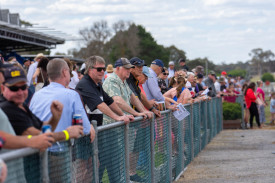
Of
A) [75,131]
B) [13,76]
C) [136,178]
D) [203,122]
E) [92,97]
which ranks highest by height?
[13,76]

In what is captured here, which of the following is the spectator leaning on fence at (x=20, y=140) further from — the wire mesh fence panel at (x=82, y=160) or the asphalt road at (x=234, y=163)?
the asphalt road at (x=234, y=163)

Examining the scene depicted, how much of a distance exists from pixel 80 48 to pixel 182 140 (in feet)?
233

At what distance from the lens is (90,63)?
22.7 ft

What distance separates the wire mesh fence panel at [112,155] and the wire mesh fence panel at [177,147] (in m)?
Result: 3.72

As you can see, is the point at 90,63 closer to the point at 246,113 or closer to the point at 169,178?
the point at 169,178

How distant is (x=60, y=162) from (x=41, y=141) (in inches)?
24.7

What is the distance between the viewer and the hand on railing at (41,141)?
3.64 metres

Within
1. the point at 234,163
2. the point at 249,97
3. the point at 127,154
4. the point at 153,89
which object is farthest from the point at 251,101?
the point at 127,154

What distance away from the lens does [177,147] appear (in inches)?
411

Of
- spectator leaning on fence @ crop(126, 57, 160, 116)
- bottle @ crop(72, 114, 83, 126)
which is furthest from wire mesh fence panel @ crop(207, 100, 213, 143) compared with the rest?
bottle @ crop(72, 114, 83, 126)

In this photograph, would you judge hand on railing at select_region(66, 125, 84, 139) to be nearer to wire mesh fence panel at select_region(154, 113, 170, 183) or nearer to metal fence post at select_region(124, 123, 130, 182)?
metal fence post at select_region(124, 123, 130, 182)

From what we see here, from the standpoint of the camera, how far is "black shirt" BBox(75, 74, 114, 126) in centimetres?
673

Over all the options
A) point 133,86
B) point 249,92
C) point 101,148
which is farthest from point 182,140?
point 249,92

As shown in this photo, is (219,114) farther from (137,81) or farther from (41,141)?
(41,141)
